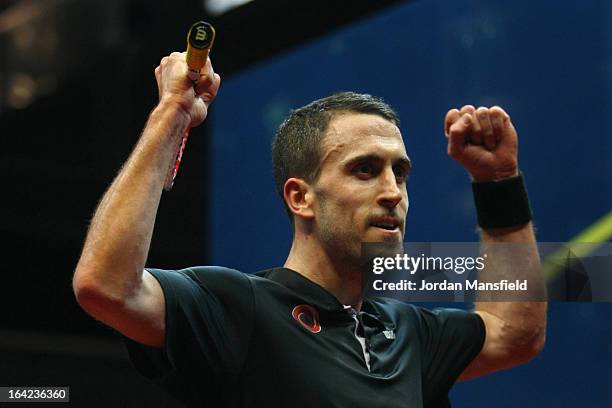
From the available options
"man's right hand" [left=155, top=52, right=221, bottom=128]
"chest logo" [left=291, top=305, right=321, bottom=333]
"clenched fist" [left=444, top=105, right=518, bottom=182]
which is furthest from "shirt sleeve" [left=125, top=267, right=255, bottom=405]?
"clenched fist" [left=444, top=105, right=518, bottom=182]

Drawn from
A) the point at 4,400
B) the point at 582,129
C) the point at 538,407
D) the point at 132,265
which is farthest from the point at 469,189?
the point at 132,265

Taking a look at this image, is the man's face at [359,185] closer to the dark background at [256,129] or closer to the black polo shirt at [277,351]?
the black polo shirt at [277,351]

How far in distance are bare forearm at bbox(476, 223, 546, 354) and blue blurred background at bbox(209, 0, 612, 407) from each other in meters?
0.95

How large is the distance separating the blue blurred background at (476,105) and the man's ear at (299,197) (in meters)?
1.48

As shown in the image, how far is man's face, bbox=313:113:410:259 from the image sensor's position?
2.62 m

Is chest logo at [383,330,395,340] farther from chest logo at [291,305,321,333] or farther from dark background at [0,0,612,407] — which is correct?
dark background at [0,0,612,407]

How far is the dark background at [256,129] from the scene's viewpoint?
388 cm

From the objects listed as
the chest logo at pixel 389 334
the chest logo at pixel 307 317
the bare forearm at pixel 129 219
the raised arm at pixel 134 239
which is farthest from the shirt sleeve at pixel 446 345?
the bare forearm at pixel 129 219

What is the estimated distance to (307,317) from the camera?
8.44ft

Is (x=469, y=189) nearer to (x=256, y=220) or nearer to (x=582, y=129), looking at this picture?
(x=582, y=129)

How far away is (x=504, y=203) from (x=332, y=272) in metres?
0.55

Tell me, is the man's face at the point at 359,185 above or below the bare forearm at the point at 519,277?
above

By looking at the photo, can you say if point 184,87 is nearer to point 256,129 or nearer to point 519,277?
point 519,277

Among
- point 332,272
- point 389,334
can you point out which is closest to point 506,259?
point 389,334
